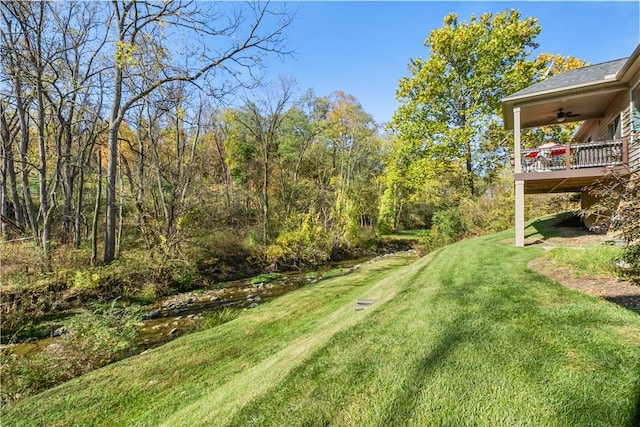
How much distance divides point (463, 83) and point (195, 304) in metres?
16.1

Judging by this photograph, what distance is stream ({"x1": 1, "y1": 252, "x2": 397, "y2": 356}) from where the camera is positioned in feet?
21.7

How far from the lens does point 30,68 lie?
372 inches

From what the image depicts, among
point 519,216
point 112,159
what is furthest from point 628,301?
point 112,159

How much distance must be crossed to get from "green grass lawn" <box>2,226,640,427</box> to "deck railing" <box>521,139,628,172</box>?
15.2 ft

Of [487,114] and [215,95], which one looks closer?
[215,95]

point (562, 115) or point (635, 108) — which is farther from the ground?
point (562, 115)

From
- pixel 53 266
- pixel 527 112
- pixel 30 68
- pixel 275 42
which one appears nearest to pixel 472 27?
pixel 527 112

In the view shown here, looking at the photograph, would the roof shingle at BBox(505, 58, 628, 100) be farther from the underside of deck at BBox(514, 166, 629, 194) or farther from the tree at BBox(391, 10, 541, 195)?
the tree at BBox(391, 10, 541, 195)

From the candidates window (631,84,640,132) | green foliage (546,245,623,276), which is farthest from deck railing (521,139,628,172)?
green foliage (546,245,623,276)

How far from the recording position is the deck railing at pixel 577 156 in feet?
25.5

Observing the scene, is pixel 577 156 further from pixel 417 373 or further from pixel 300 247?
pixel 300 247

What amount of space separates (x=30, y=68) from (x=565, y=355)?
46.5ft

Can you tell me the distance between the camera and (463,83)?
52.1ft

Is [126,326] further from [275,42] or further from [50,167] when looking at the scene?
[50,167]
